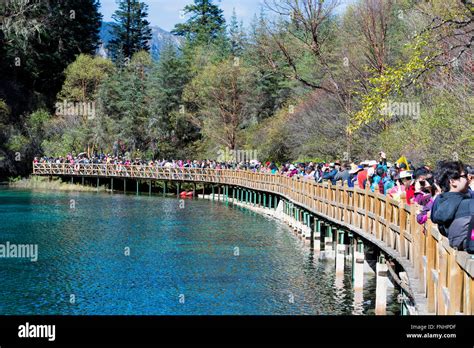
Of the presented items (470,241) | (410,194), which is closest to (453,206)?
(470,241)

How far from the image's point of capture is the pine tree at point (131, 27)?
90.8 m

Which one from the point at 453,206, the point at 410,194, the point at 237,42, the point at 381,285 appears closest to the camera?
the point at 453,206

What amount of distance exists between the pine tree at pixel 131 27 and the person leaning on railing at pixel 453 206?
278ft

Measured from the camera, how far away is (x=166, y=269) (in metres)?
24.1

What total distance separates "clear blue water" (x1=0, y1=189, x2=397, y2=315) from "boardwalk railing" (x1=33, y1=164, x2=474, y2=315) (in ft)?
6.73

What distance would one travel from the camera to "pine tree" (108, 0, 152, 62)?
90.8 m

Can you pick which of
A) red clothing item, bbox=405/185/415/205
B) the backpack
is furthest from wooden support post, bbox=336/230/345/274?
the backpack

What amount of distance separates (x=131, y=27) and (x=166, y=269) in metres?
71.6

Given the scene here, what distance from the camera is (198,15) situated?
91188mm

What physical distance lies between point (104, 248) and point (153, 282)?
23.3 feet

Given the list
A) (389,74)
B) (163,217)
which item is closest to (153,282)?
(389,74)

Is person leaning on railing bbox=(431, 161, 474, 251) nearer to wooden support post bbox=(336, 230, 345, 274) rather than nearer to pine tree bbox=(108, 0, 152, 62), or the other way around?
wooden support post bbox=(336, 230, 345, 274)

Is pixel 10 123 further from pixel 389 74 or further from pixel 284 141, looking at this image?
pixel 389 74

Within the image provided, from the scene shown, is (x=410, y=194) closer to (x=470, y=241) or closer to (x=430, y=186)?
(x=430, y=186)
